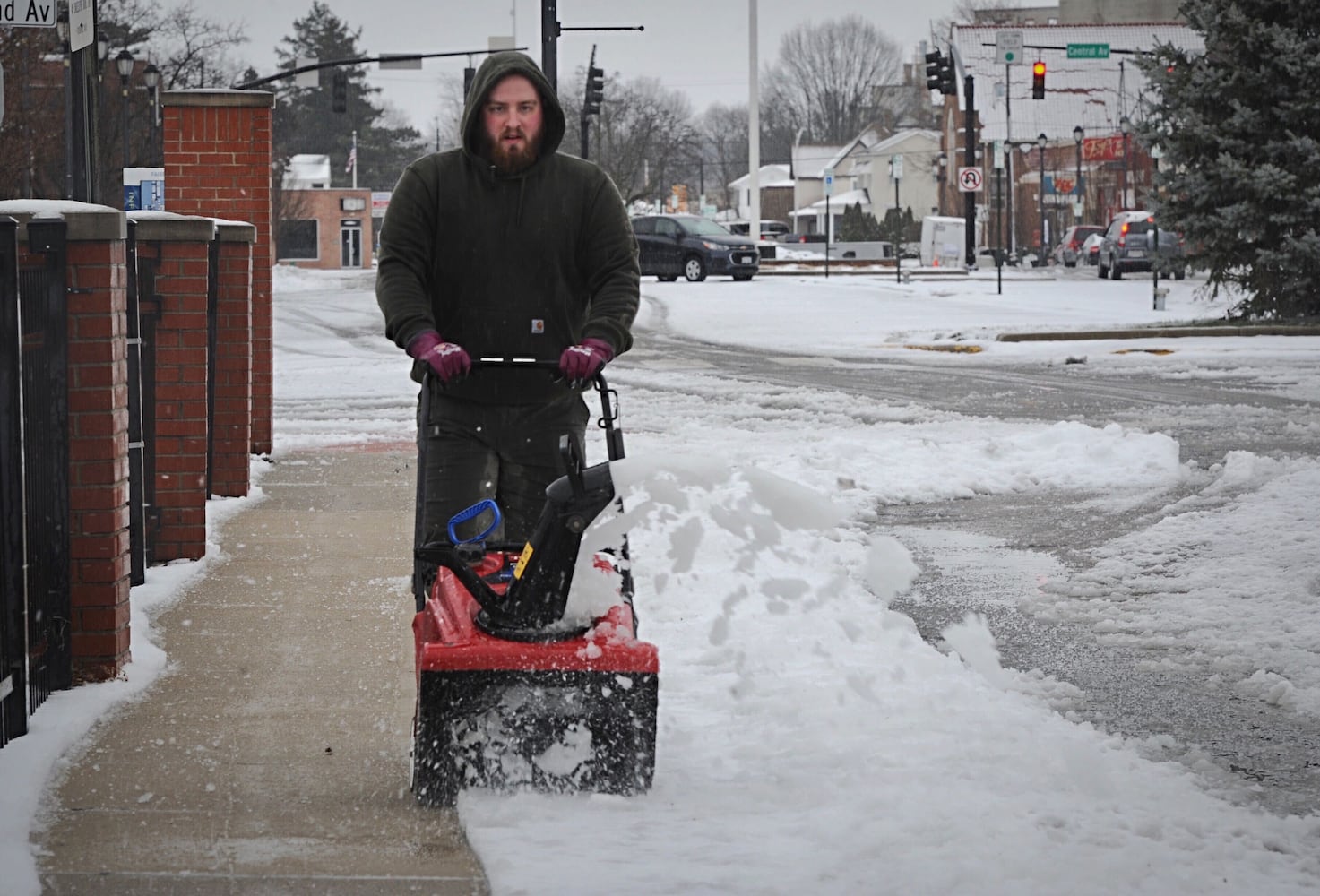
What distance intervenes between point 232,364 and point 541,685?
5678 mm

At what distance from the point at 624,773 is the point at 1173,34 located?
7299 cm

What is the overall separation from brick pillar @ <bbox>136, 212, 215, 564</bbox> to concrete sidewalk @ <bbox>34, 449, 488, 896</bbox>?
0.33 meters

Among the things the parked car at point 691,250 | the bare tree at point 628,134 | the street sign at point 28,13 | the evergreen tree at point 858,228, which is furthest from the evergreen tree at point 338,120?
the street sign at point 28,13

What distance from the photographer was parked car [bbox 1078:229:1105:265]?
52969 millimetres

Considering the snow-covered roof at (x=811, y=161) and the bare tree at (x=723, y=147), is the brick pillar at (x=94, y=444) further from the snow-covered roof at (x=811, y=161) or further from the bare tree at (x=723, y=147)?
the bare tree at (x=723, y=147)

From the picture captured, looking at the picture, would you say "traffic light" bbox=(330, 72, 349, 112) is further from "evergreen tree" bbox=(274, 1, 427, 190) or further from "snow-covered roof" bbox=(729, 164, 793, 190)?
"snow-covered roof" bbox=(729, 164, 793, 190)

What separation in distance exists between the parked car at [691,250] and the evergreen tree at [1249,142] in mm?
14283

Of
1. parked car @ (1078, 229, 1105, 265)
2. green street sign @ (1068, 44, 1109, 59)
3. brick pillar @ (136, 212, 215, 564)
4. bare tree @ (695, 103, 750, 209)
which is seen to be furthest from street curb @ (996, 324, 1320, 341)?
bare tree @ (695, 103, 750, 209)

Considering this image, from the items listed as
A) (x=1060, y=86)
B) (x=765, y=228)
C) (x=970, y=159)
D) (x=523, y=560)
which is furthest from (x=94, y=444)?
(x=765, y=228)

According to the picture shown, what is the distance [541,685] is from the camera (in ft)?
13.7

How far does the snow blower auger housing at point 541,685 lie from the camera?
414 centimetres

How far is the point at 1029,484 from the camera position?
34.0 ft

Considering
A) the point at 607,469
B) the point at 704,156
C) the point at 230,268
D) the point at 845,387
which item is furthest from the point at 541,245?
the point at 704,156

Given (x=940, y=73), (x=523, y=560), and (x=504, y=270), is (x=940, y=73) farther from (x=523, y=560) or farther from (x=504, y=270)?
(x=523, y=560)
